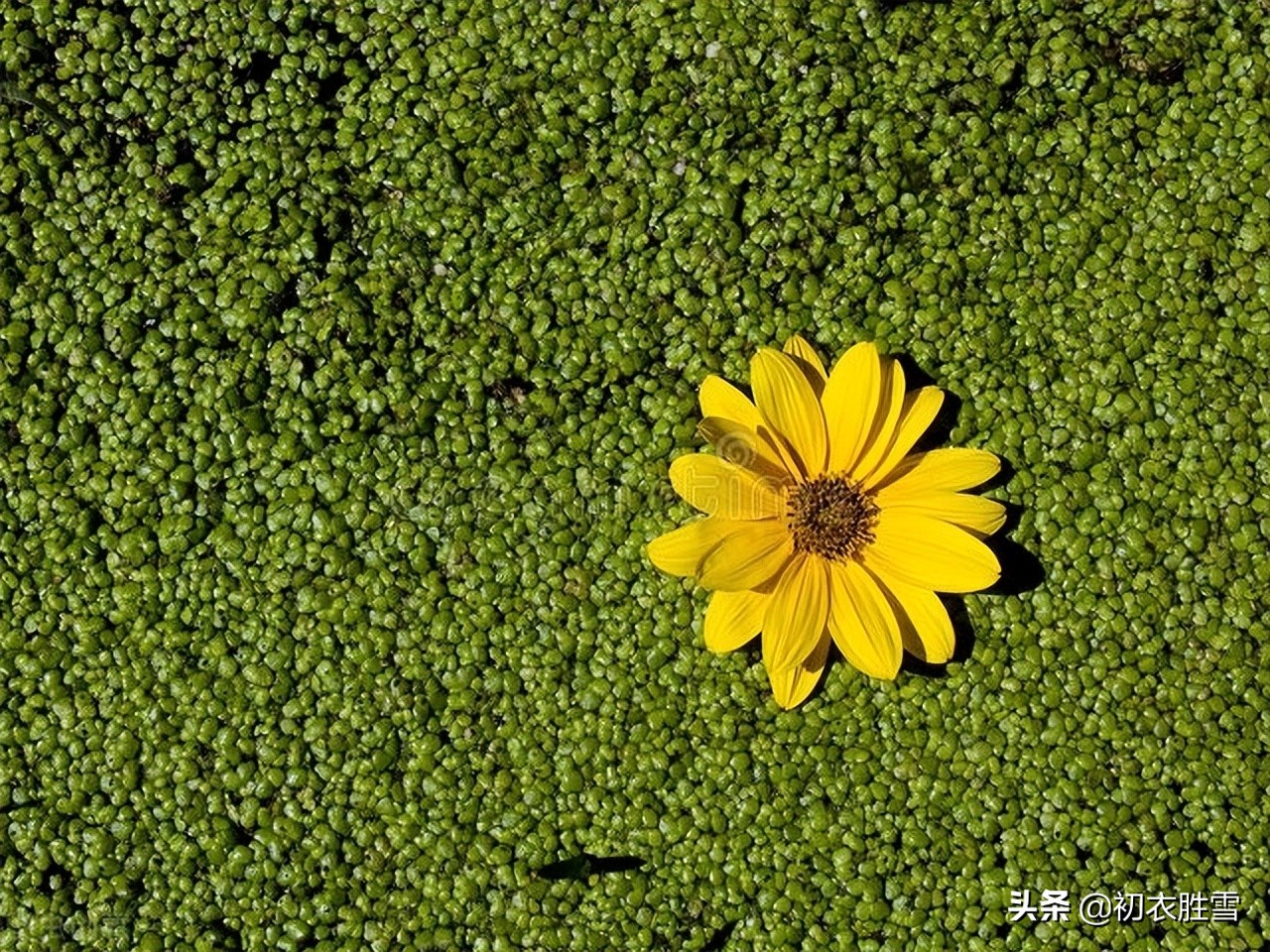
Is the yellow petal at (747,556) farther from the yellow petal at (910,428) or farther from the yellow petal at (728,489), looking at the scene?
the yellow petal at (910,428)

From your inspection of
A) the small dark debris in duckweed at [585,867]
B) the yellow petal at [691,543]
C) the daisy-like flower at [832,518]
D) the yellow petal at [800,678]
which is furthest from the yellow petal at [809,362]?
the small dark debris in duckweed at [585,867]

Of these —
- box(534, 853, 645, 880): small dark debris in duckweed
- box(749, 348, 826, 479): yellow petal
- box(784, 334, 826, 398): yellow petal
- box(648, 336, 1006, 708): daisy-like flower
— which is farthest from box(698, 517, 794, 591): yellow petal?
box(534, 853, 645, 880): small dark debris in duckweed

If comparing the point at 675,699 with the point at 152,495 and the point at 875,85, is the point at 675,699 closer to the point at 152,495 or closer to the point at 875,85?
the point at 152,495

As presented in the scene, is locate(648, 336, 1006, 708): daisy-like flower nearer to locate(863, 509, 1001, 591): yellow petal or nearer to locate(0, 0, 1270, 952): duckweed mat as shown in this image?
locate(863, 509, 1001, 591): yellow petal

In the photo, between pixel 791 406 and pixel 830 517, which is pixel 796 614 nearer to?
pixel 830 517

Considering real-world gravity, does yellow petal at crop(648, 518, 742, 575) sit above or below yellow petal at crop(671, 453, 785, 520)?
below

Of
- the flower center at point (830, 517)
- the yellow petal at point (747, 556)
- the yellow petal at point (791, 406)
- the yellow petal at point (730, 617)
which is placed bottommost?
the yellow petal at point (730, 617)
